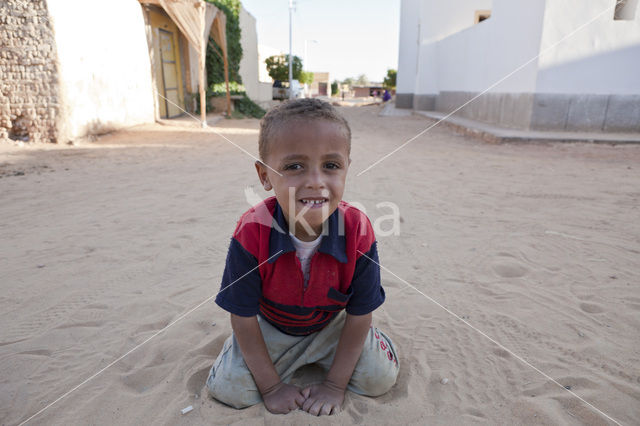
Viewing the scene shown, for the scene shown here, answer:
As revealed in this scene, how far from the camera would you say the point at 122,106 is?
8938 millimetres

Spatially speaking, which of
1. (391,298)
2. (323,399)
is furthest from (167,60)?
(323,399)

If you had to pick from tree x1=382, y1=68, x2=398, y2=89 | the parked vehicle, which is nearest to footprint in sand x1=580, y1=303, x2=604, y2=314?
the parked vehicle

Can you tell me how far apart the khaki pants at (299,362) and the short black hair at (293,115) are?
2.61 feet

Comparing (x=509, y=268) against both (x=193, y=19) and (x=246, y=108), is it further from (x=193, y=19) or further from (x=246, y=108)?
(x=246, y=108)

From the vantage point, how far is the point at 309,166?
1.33 metres

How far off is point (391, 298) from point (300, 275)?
103 centimetres

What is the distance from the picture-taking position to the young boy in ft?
4.37

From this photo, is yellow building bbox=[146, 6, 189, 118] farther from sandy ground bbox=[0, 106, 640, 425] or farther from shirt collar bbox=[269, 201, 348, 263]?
shirt collar bbox=[269, 201, 348, 263]

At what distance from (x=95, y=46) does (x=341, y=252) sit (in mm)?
8512

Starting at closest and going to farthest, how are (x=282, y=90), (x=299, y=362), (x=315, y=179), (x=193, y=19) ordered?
(x=315, y=179) → (x=299, y=362) → (x=193, y=19) → (x=282, y=90)

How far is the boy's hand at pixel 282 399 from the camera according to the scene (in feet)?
4.88

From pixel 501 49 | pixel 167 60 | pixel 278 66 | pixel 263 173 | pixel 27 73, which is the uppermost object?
pixel 278 66

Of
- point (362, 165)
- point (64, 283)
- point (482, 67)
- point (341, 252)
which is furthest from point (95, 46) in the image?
point (482, 67)

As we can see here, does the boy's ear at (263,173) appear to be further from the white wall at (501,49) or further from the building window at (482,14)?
the building window at (482,14)
